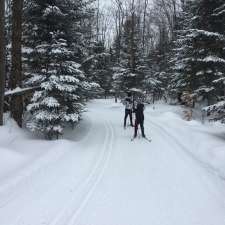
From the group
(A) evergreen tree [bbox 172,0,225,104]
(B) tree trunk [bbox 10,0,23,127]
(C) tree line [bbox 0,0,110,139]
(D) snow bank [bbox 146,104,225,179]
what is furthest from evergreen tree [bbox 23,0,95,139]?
(A) evergreen tree [bbox 172,0,225,104]

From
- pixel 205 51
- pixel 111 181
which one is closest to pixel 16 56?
pixel 111 181

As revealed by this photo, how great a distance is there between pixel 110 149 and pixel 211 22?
14.6m

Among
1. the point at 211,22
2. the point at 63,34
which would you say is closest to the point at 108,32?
the point at 211,22

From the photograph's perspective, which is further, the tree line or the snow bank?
the tree line

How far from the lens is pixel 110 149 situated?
13.5 m

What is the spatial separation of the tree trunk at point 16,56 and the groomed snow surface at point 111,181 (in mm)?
741

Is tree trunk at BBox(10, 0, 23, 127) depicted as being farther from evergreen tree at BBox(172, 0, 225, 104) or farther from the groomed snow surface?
evergreen tree at BBox(172, 0, 225, 104)

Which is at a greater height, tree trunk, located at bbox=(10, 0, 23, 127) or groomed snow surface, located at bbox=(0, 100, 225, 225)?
tree trunk, located at bbox=(10, 0, 23, 127)

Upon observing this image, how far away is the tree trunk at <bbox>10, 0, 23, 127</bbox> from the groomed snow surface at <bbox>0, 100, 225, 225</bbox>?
0.74m

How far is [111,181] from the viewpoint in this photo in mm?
9156

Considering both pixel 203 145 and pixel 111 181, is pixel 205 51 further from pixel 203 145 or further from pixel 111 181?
pixel 111 181

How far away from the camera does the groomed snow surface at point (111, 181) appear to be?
6.83m

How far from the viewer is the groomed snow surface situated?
6828 millimetres

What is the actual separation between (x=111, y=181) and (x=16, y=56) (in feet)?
26.3
